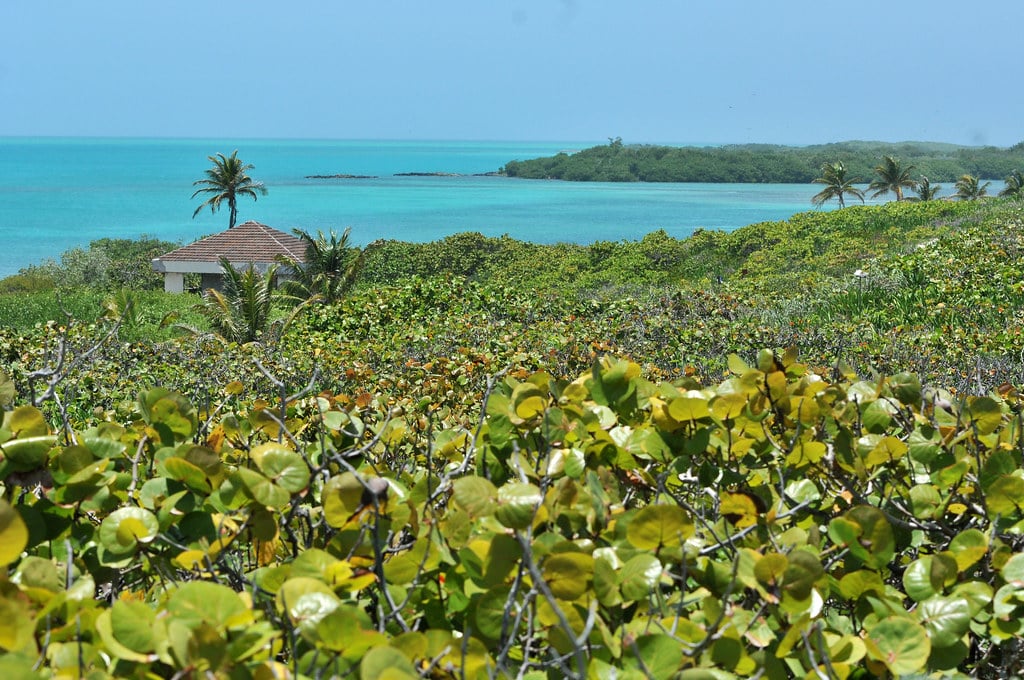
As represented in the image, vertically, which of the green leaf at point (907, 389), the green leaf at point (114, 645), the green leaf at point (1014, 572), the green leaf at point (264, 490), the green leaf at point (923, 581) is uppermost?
the green leaf at point (907, 389)

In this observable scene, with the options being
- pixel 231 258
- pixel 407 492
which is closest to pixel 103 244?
pixel 231 258

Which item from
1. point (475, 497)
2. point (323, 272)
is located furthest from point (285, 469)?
point (323, 272)

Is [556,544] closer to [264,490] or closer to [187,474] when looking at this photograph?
[264,490]

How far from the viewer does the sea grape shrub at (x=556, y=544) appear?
106 cm

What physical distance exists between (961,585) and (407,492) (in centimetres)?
85

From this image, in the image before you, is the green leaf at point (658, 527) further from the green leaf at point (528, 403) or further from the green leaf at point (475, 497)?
the green leaf at point (528, 403)

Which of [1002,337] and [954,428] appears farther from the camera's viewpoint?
[1002,337]

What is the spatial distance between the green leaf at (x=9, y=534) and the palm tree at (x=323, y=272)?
20.7m

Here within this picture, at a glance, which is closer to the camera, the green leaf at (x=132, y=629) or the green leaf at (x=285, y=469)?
the green leaf at (x=132, y=629)

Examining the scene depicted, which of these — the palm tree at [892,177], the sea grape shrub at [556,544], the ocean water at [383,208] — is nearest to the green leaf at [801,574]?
the sea grape shrub at [556,544]

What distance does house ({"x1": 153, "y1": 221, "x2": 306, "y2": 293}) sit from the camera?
136 ft

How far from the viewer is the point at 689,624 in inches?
46.3

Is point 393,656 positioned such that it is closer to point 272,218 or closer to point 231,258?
point 231,258

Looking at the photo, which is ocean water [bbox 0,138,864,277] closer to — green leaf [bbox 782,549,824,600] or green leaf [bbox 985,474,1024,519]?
green leaf [bbox 985,474,1024,519]
